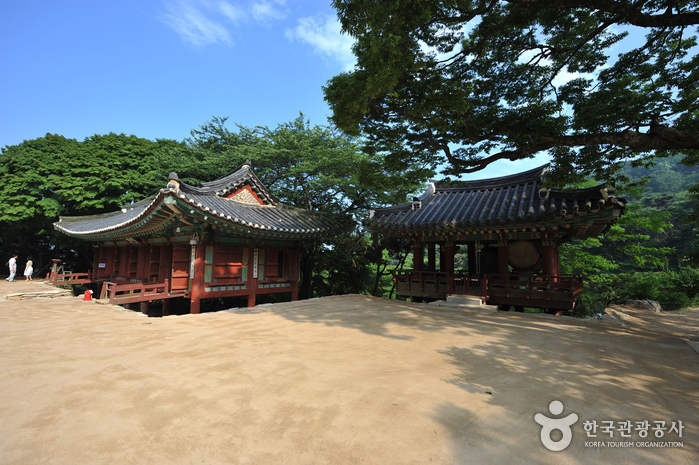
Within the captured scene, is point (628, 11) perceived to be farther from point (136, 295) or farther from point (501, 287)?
point (136, 295)

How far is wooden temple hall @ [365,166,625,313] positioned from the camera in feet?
29.3

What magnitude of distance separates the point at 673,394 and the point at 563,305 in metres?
6.74

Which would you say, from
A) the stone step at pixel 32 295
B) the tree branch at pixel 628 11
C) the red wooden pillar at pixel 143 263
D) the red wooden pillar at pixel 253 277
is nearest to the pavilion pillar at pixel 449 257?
the red wooden pillar at pixel 253 277

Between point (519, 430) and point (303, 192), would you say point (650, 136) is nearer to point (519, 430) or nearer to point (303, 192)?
point (519, 430)

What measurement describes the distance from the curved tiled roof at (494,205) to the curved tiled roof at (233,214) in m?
2.62

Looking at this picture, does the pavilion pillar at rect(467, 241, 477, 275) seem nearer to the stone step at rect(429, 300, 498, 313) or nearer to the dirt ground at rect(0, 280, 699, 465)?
the stone step at rect(429, 300, 498, 313)

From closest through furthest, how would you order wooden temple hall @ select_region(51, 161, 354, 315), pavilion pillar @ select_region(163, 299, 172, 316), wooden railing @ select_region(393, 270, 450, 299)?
wooden temple hall @ select_region(51, 161, 354, 315) < wooden railing @ select_region(393, 270, 450, 299) < pavilion pillar @ select_region(163, 299, 172, 316)

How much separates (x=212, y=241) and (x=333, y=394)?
8.94m

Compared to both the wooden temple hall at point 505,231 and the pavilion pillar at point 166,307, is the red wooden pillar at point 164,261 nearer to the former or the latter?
the pavilion pillar at point 166,307

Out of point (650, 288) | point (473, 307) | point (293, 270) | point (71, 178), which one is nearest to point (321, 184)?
point (293, 270)

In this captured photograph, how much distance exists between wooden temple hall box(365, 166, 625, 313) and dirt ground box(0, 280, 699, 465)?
134 inches

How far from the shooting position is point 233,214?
10.6 meters

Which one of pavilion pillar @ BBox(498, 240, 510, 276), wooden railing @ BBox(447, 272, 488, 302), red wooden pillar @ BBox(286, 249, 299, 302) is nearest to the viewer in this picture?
wooden railing @ BBox(447, 272, 488, 302)

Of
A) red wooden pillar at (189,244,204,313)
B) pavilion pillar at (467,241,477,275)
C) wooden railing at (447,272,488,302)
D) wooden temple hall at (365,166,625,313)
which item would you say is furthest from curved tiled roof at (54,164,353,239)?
wooden railing at (447,272,488,302)
